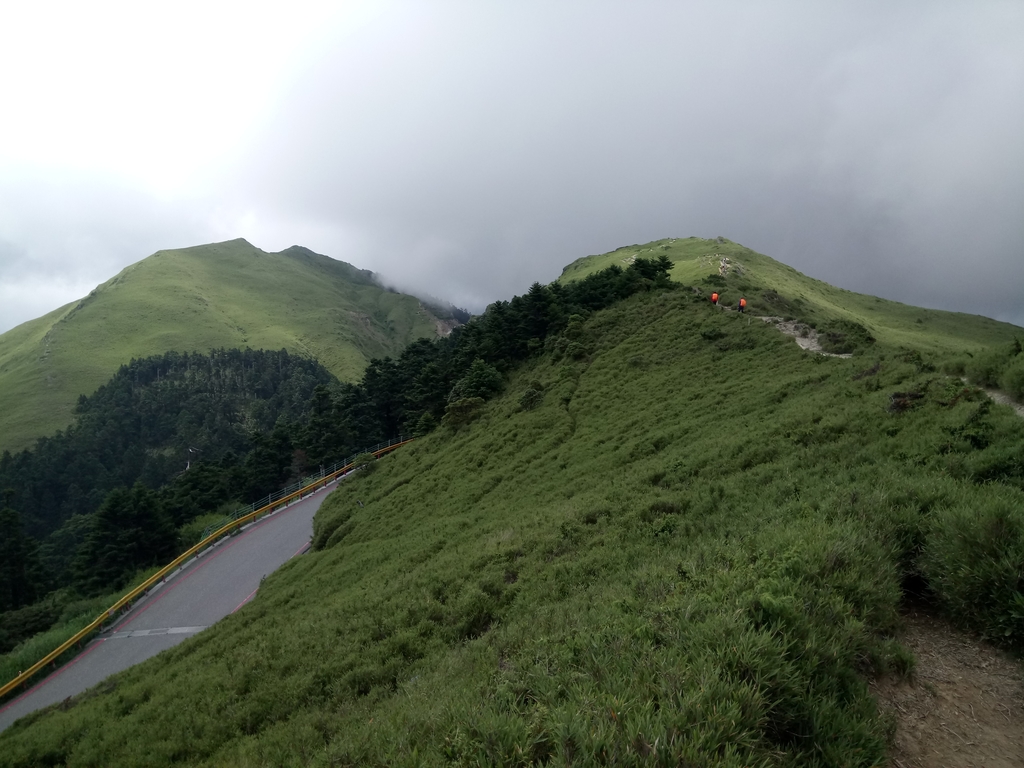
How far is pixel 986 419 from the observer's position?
898cm

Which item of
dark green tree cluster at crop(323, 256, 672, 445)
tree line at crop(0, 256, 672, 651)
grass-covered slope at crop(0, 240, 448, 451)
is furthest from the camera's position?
grass-covered slope at crop(0, 240, 448, 451)

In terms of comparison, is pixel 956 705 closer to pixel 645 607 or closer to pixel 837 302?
pixel 645 607

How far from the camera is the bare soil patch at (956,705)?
155 inches

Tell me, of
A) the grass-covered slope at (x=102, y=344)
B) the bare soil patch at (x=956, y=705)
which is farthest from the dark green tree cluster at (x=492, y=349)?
the grass-covered slope at (x=102, y=344)

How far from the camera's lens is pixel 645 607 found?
5.73m

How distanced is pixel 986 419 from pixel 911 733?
7.55m

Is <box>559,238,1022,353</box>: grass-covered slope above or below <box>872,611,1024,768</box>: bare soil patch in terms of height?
above

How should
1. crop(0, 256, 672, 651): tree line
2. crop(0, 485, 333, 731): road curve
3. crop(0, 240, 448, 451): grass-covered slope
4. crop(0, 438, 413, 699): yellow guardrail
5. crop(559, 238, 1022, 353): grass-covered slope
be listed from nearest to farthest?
1. crop(0, 485, 333, 731): road curve
2. crop(0, 438, 413, 699): yellow guardrail
3. crop(0, 256, 672, 651): tree line
4. crop(559, 238, 1022, 353): grass-covered slope
5. crop(0, 240, 448, 451): grass-covered slope

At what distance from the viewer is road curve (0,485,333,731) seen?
20.9 metres

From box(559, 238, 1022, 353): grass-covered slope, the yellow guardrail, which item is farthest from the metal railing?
box(559, 238, 1022, 353): grass-covered slope

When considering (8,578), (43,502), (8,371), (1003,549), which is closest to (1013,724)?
(1003,549)

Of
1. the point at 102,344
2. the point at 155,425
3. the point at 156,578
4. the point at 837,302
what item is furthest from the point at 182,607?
the point at 102,344

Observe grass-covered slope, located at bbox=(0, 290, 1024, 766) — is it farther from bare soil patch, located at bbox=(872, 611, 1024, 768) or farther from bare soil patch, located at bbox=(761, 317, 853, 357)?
bare soil patch, located at bbox=(761, 317, 853, 357)

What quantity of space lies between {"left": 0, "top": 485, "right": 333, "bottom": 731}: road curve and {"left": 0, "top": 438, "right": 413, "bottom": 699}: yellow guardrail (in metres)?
0.58
